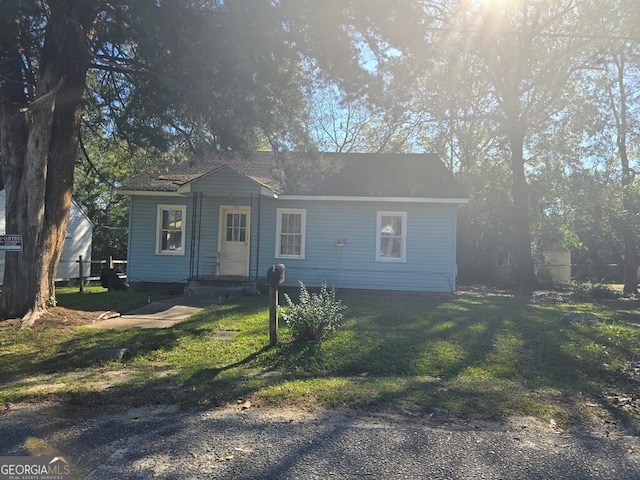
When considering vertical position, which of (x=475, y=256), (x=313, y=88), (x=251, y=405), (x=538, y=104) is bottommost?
(x=251, y=405)

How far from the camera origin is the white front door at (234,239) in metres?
14.5

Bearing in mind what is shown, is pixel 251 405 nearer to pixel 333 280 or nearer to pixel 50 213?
pixel 50 213

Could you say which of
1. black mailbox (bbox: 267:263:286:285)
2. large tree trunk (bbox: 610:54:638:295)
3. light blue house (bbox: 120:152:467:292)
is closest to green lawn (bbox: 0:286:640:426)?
black mailbox (bbox: 267:263:286:285)

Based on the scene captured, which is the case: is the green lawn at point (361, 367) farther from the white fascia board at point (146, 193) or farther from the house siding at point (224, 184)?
the white fascia board at point (146, 193)

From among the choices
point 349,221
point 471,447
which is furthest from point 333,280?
point 471,447

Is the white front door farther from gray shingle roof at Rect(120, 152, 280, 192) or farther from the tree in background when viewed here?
the tree in background

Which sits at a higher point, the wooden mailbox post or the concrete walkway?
the wooden mailbox post

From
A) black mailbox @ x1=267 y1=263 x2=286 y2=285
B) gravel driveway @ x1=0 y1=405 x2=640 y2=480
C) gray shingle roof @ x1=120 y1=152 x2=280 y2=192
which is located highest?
gray shingle roof @ x1=120 y1=152 x2=280 y2=192

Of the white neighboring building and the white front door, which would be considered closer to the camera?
the white front door

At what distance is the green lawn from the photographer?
490cm

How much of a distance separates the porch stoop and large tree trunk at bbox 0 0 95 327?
172 inches

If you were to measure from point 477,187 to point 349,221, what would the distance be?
40.1 feet

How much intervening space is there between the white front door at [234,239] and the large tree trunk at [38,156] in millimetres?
5624

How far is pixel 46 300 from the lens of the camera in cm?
918
